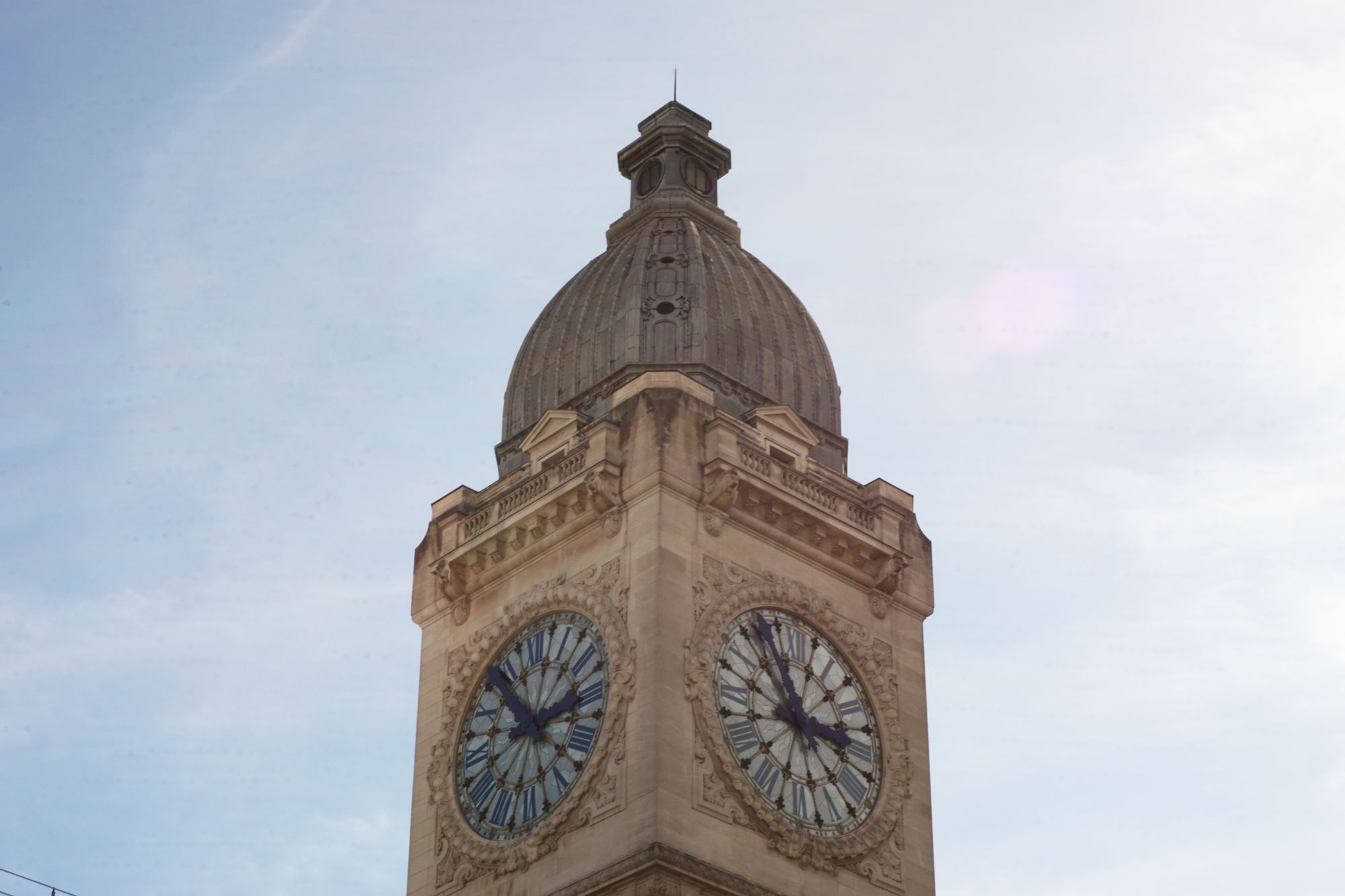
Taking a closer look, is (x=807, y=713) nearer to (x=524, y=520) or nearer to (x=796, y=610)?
(x=796, y=610)

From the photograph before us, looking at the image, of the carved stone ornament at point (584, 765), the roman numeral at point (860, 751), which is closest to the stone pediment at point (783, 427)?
the carved stone ornament at point (584, 765)

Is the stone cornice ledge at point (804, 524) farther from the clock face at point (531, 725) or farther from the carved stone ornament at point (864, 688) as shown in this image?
the clock face at point (531, 725)

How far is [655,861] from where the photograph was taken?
45781mm

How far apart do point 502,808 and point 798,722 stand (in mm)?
6164

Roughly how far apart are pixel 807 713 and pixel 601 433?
23.4ft

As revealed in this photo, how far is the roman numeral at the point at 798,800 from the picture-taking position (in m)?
49.4

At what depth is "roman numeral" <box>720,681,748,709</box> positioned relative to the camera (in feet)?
163

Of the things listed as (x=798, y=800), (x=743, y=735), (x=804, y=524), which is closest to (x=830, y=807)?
(x=798, y=800)

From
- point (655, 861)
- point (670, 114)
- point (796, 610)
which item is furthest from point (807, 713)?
point (670, 114)

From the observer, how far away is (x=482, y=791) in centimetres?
5144

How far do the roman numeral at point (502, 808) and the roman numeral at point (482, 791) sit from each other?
27cm

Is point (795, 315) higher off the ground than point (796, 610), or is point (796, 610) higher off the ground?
point (795, 315)

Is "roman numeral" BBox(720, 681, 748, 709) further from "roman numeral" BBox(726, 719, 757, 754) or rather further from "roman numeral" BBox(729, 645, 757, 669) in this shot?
"roman numeral" BBox(729, 645, 757, 669)

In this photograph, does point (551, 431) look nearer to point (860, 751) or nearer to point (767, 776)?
point (860, 751)
